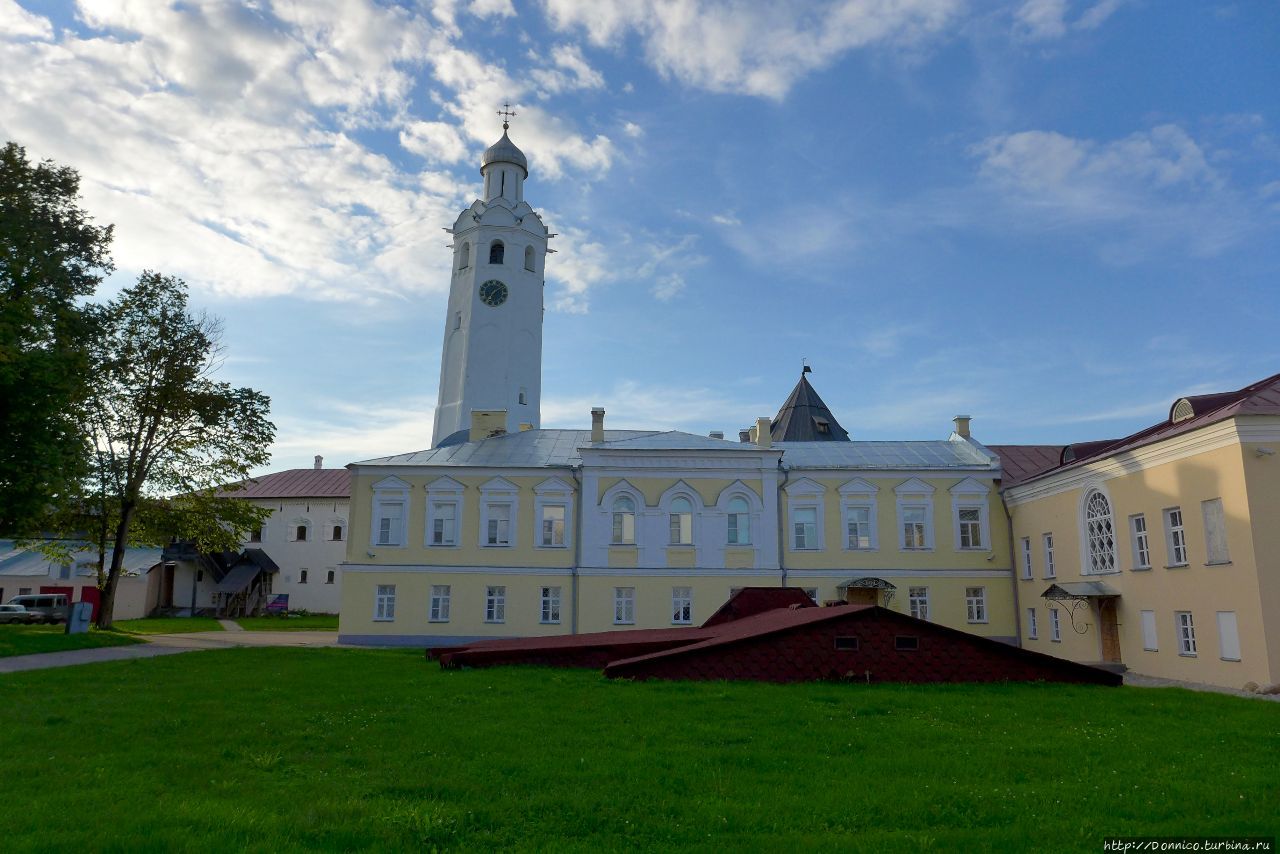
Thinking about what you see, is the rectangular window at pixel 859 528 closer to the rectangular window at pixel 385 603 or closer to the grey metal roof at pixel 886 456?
the grey metal roof at pixel 886 456

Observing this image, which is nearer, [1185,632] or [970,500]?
[1185,632]

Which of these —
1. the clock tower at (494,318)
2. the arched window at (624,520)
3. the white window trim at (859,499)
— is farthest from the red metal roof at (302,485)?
the white window trim at (859,499)

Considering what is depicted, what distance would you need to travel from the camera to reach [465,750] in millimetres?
8867

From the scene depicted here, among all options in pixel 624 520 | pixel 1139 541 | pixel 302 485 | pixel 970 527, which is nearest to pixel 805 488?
pixel 970 527

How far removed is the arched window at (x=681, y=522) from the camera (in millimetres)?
31750

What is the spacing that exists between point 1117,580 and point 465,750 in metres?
21.1

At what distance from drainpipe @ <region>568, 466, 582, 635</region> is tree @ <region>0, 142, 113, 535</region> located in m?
15.2

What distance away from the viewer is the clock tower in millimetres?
49781

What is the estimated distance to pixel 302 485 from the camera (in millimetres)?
59344

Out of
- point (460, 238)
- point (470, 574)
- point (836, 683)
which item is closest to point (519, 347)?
point (460, 238)

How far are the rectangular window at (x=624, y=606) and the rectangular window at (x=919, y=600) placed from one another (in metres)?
9.61

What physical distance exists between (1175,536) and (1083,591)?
12.1ft

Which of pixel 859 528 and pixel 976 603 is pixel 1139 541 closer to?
pixel 976 603

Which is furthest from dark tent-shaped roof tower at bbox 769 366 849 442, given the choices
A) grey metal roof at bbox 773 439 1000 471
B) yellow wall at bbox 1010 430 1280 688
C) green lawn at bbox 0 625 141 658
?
green lawn at bbox 0 625 141 658
